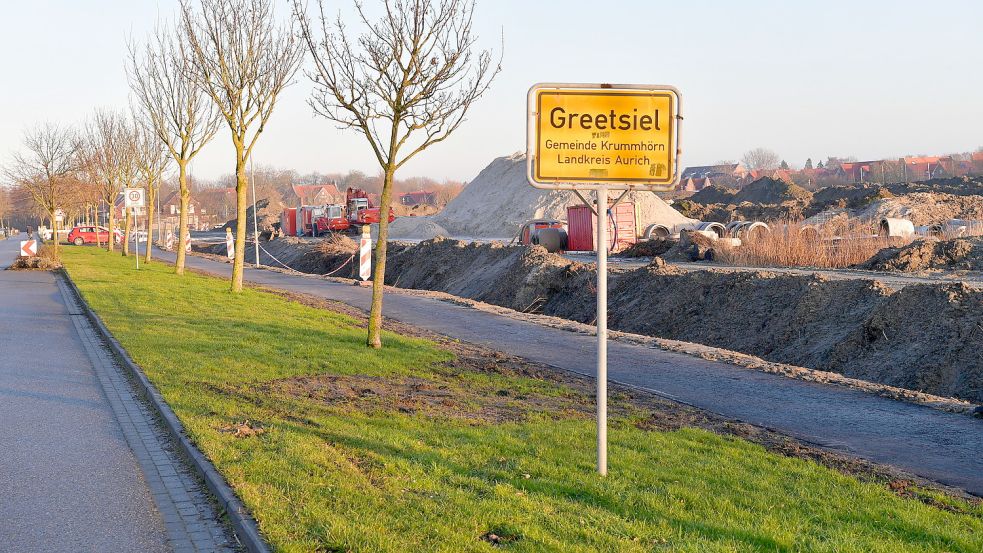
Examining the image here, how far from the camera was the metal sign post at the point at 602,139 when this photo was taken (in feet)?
20.4

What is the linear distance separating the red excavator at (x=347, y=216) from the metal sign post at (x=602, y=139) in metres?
55.8

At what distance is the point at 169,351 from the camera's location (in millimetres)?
12562

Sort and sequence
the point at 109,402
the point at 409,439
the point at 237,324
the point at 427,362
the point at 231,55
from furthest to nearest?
the point at 231,55 < the point at 237,324 < the point at 427,362 < the point at 109,402 < the point at 409,439

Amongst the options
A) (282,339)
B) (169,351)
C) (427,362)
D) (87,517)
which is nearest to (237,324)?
(282,339)

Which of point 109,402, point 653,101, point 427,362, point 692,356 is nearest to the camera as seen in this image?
point 653,101

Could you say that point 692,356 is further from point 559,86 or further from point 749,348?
point 559,86

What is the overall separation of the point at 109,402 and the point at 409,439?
4024 millimetres

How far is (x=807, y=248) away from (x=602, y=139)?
771 inches

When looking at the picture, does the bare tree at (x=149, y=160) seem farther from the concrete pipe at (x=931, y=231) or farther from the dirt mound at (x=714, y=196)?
the dirt mound at (x=714, y=196)

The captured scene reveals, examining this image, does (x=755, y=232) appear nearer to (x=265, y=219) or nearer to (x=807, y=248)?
(x=807, y=248)

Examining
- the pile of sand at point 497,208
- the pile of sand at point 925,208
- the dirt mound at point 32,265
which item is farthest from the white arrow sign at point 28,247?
the pile of sand at point 925,208

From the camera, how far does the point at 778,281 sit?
17734 mm

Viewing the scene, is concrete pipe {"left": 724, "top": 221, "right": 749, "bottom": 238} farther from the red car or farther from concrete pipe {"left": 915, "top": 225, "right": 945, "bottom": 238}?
the red car

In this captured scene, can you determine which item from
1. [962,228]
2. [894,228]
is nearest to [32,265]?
[894,228]
